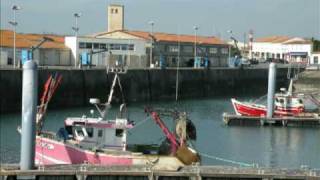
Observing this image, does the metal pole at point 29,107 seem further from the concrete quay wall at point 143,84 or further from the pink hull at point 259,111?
the concrete quay wall at point 143,84

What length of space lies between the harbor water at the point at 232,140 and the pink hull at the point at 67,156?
15.3ft

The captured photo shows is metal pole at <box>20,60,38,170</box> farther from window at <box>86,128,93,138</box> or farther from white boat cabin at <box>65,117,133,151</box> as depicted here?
window at <box>86,128,93,138</box>

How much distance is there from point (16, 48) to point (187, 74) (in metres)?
19.1

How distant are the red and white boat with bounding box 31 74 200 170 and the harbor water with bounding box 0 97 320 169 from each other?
190 inches

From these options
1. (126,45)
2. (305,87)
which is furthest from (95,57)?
(305,87)

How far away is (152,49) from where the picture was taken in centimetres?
9281

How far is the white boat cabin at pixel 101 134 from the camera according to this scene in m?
27.1

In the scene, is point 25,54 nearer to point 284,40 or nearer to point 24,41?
point 24,41

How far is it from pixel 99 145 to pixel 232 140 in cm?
1730

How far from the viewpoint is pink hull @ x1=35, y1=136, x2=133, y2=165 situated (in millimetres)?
25750

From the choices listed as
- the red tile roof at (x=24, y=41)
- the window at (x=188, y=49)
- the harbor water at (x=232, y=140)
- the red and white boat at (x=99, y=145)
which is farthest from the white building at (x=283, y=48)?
the red and white boat at (x=99, y=145)

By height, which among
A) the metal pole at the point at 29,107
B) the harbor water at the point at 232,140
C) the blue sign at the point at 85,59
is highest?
the blue sign at the point at 85,59

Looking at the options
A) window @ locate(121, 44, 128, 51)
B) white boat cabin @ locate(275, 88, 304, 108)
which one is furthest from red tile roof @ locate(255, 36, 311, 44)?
white boat cabin @ locate(275, 88, 304, 108)

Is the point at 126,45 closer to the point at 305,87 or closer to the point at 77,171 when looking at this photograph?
the point at 305,87
